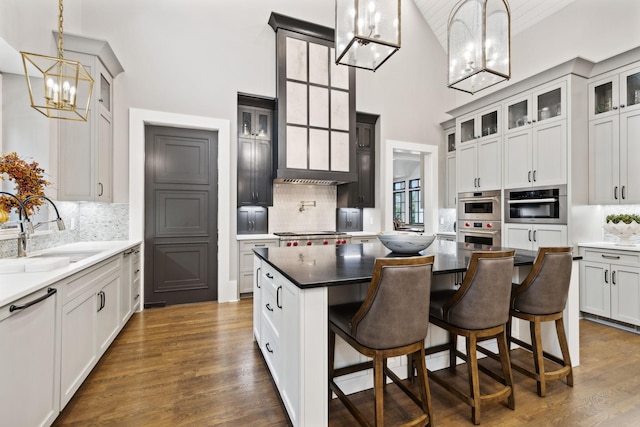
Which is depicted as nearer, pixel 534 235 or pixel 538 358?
pixel 538 358

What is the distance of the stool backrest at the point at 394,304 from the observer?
1438 millimetres

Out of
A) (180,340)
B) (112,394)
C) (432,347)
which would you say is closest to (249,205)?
(180,340)

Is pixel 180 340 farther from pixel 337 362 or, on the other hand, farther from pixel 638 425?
pixel 638 425

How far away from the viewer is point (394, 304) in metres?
1.46

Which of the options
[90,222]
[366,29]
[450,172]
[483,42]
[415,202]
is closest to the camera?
[366,29]

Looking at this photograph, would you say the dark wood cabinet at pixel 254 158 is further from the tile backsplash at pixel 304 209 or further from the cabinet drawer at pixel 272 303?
the cabinet drawer at pixel 272 303

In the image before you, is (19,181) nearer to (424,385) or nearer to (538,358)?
(424,385)

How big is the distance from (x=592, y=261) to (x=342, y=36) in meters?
3.71

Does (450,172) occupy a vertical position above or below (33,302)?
above

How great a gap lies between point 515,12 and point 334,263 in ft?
17.9

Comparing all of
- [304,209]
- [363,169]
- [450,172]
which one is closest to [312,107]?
[363,169]

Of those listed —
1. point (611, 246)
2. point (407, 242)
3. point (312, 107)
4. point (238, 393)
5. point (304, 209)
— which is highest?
point (312, 107)

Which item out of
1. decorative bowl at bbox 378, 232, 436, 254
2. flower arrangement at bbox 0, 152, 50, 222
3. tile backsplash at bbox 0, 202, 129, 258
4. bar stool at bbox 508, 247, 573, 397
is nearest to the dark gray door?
tile backsplash at bbox 0, 202, 129, 258

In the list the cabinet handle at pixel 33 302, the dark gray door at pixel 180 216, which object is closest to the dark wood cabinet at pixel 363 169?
the dark gray door at pixel 180 216
